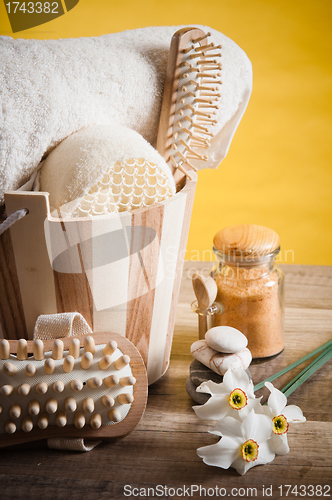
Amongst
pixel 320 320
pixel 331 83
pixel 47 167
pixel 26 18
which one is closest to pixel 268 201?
pixel 331 83

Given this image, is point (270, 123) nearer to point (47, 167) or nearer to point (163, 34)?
point (163, 34)

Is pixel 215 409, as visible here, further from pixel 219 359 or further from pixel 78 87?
pixel 78 87

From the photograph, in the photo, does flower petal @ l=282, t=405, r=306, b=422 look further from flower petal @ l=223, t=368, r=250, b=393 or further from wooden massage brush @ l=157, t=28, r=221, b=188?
wooden massage brush @ l=157, t=28, r=221, b=188

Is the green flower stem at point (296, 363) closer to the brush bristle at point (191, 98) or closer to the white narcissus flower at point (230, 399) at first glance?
the white narcissus flower at point (230, 399)

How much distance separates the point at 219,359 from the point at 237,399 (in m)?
0.07

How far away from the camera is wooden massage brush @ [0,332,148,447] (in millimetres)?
446

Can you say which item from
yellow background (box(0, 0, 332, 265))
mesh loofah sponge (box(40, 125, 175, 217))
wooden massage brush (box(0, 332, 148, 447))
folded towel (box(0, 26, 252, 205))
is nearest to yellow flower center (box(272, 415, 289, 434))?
wooden massage brush (box(0, 332, 148, 447))

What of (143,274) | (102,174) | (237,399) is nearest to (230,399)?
A: (237,399)

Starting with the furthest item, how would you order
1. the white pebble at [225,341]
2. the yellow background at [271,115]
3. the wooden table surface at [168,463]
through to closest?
1. the yellow background at [271,115]
2. the white pebble at [225,341]
3. the wooden table surface at [168,463]

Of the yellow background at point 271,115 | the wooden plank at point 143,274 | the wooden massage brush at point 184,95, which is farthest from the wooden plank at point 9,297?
the yellow background at point 271,115

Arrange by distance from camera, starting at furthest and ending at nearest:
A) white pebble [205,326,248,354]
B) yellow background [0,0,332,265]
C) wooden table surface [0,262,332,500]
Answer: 1. yellow background [0,0,332,265]
2. white pebble [205,326,248,354]
3. wooden table surface [0,262,332,500]

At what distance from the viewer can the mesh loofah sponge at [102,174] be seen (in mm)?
473

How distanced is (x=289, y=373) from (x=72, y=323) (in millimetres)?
304

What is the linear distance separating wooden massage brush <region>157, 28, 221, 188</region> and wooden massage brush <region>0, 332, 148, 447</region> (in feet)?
0.82
